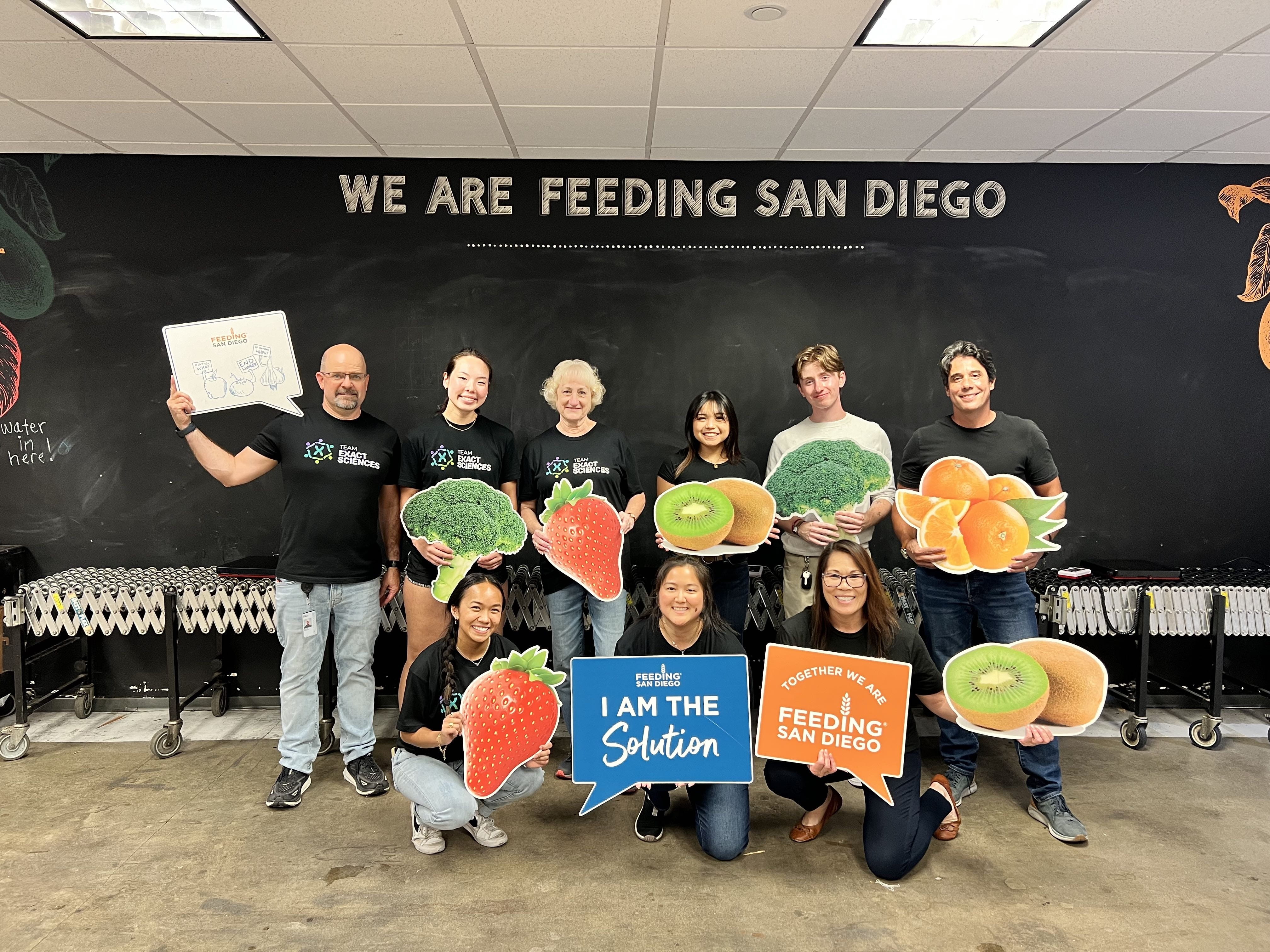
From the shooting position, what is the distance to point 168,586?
3.62 m

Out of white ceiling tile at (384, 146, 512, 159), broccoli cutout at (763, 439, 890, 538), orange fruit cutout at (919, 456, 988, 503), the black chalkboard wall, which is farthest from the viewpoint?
the black chalkboard wall

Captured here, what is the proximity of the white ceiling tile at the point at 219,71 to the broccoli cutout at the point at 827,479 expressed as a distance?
251cm

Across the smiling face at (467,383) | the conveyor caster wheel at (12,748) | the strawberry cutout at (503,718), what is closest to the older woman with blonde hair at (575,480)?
the smiling face at (467,383)

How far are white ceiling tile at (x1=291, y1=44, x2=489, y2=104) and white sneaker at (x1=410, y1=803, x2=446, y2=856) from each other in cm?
273

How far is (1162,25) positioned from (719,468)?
7.28ft

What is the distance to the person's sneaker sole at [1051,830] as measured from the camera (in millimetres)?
2750

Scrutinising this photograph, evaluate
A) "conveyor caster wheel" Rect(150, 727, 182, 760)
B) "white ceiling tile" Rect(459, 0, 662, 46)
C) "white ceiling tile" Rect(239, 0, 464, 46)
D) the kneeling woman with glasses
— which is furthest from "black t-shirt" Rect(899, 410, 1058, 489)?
"conveyor caster wheel" Rect(150, 727, 182, 760)

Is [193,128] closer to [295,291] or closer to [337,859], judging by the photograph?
[295,291]

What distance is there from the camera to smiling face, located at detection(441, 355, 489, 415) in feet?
10.3

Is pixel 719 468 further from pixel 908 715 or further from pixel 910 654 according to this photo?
pixel 908 715

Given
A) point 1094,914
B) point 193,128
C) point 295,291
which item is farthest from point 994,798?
point 193,128

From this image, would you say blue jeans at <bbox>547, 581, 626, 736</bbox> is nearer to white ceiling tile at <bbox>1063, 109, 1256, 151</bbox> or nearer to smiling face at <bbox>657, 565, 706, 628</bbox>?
smiling face at <bbox>657, 565, 706, 628</bbox>

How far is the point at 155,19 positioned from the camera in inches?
109

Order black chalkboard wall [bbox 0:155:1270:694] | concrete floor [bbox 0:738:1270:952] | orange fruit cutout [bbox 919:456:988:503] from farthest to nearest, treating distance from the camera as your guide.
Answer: black chalkboard wall [bbox 0:155:1270:694]
orange fruit cutout [bbox 919:456:988:503]
concrete floor [bbox 0:738:1270:952]
